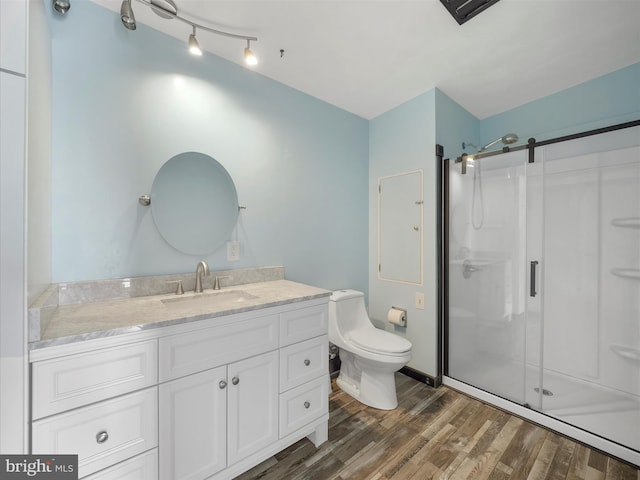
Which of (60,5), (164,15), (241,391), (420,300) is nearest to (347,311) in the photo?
(420,300)

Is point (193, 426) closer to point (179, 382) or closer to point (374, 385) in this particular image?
point (179, 382)

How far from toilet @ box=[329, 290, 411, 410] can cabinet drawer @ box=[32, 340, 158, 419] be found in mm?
1283

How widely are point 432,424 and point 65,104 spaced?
8.94 feet

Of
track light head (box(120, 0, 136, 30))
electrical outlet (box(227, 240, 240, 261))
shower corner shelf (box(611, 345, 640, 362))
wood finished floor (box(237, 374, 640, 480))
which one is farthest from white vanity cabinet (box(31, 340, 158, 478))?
shower corner shelf (box(611, 345, 640, 362))

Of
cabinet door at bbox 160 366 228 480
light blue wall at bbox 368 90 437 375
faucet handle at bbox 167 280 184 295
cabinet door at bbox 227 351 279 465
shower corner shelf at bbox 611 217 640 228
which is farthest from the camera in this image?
light blue wall at bbox 368 90 437 375

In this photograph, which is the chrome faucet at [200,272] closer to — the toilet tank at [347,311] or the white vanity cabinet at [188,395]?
the white vanity cabinet at [188,395]

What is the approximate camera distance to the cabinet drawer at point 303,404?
138 cm

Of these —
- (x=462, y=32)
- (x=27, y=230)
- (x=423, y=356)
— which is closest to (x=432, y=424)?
(x=423, y=356)

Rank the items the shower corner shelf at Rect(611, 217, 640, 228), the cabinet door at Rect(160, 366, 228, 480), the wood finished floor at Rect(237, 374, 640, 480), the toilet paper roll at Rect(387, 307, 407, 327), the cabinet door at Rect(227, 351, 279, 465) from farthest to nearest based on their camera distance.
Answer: the toilet paper roll at Rect(387, 307, 407, 327), the shower corner shelf at Rect(611, 217, 640, 228), the wood finished floor at Rect(237, 374, 640, 480), the cabinet door at Rect(227, 351, 279, 465), the cabinet door at Rect(160, 366, 228, 480)

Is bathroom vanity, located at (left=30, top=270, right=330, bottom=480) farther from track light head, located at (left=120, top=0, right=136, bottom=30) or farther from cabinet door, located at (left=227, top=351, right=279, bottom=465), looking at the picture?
track light head, located at (left=120, top=0, right=136, bottom=30)

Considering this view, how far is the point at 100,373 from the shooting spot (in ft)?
2.96

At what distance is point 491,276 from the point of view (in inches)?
82.9

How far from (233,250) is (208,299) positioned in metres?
0.37

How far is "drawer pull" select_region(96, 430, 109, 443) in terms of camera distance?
0.90 m
